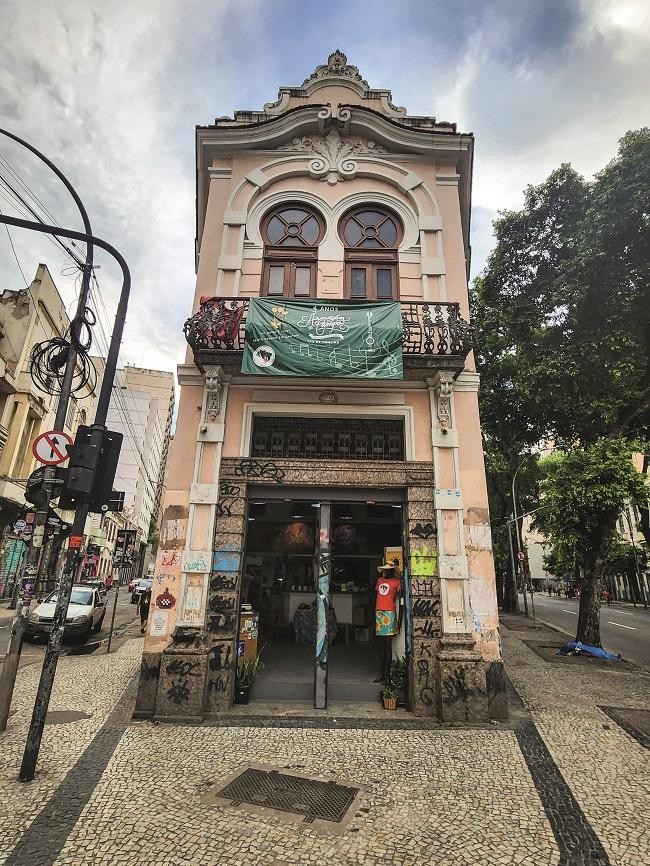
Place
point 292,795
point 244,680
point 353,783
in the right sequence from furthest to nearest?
point 244,680, point 353,783, point 292,795

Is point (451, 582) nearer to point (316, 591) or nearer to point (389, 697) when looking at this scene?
point (389, 697)

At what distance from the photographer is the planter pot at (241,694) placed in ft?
25.4

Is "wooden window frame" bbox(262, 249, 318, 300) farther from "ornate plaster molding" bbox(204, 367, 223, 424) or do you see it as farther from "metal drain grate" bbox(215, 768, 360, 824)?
"metal drain grate" bbox(215, 768, 360, 824)

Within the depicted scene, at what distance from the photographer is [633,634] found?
19.1 meters

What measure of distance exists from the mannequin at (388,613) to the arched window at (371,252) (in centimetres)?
582

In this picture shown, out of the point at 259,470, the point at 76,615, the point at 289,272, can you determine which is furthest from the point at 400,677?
the point at 76,615

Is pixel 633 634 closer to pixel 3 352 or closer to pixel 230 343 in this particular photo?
pixel 230 343

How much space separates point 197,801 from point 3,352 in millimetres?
23487

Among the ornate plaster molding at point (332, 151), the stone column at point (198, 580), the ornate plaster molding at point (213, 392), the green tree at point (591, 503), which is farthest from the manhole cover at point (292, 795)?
the ornate plaster molding at point (332, 151)

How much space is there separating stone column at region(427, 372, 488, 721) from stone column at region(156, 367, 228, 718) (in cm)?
391

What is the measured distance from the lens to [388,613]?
8.37 metres

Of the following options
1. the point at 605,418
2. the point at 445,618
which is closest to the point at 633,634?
the point at 605,418

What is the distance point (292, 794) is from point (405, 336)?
7.21 metres

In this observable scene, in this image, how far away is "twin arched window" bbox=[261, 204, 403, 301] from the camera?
32.9 ft
